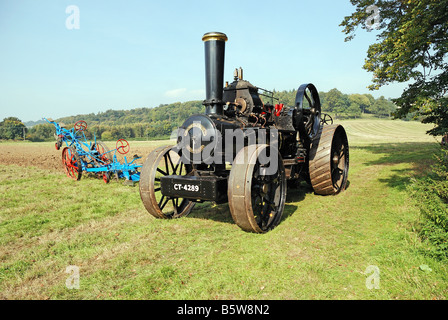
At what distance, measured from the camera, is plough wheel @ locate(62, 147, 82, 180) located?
8939 mm

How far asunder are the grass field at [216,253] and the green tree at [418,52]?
157 inches

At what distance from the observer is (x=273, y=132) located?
507 cm

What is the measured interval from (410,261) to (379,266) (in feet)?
1.25

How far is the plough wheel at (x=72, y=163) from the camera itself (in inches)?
352

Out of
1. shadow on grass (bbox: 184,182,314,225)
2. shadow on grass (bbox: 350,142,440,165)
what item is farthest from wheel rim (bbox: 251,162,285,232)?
shadow on grass (bbox: 350,142,440,165)

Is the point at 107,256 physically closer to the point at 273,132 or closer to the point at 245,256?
the point at 245,256

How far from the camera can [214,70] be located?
14.9ft

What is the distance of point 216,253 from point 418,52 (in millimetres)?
9523

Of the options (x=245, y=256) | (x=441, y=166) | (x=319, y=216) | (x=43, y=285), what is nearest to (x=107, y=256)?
(x=43, y=285)

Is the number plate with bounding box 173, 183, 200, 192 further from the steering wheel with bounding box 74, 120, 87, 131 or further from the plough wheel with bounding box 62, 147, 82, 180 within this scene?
the steering wheel with bounding box 74, 120, 87, 131

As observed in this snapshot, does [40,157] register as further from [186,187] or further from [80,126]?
[186,187]

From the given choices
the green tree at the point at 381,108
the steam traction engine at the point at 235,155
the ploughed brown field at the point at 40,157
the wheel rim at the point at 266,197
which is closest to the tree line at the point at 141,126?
the ploughed brown field at the point at 40,157

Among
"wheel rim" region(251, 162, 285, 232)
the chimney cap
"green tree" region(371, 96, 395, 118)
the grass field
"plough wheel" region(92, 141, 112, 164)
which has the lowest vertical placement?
the grass field

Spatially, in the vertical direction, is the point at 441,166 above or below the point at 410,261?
above
